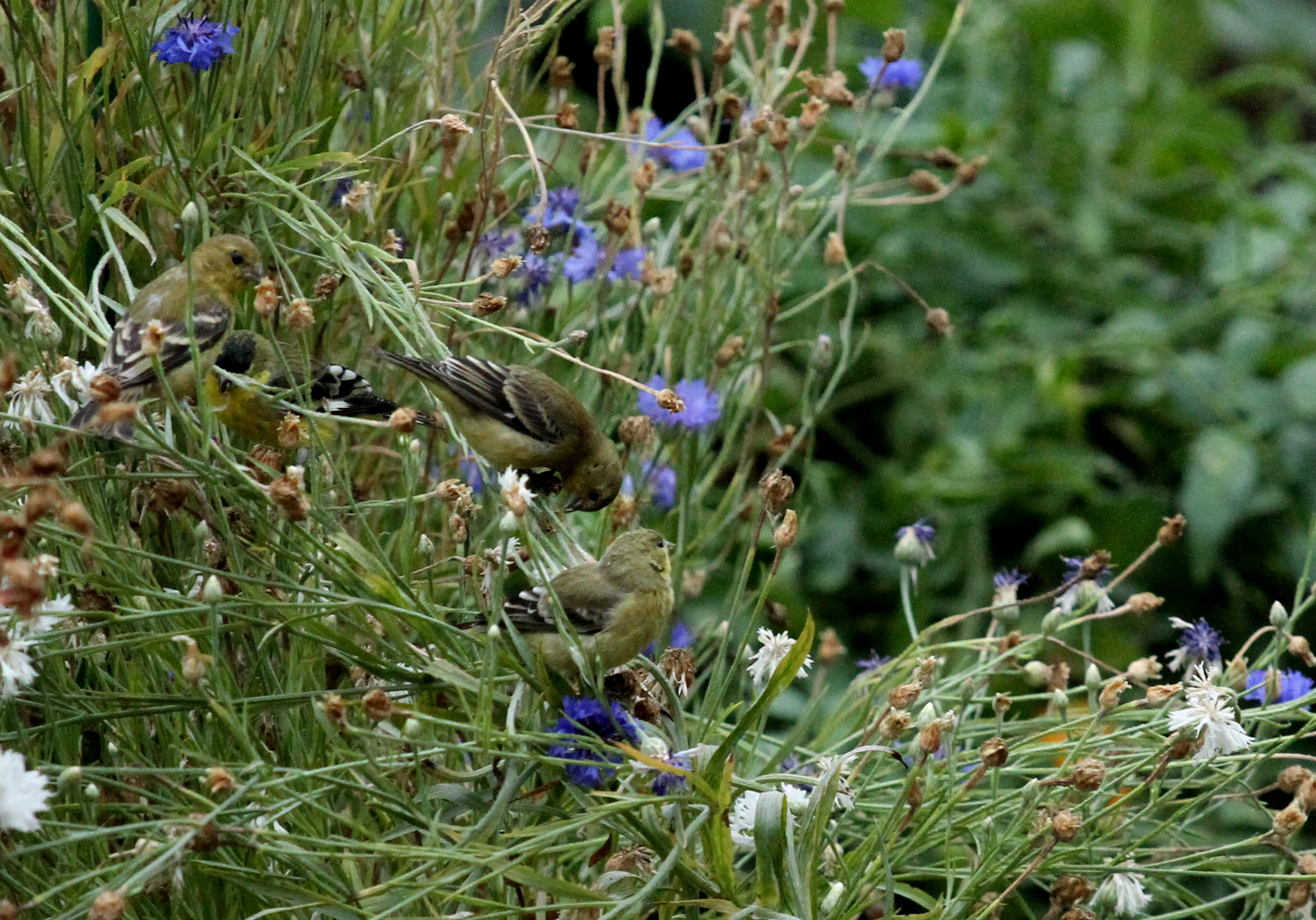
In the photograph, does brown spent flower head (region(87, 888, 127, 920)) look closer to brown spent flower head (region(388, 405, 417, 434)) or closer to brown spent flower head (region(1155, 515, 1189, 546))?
brown spent flower head (region(388, 405, 417, 434))

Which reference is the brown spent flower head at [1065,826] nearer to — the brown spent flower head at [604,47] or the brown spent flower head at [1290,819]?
the brown spent flower head at [1290,819]

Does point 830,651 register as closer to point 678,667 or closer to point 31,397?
point 678,667

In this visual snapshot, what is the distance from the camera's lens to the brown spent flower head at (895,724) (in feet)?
3.88

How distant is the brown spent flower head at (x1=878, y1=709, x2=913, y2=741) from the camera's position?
1.18 metres

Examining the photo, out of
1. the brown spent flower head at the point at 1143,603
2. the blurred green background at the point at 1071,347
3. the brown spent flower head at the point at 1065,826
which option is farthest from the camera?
the blurred green background at the point at 1071,347

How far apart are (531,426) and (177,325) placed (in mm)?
474

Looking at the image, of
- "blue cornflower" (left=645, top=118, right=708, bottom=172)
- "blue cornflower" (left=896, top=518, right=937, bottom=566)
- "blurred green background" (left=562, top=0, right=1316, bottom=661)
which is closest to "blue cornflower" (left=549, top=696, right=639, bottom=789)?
"blue cornflower" (left=896, top=518, right=937, bottom=566)

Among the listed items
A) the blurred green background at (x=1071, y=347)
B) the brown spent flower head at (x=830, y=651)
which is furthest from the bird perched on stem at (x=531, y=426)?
the blurred green background at (x=1071, y=347)

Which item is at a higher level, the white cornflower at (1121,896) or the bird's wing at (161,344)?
the bird's wing at (161,344)

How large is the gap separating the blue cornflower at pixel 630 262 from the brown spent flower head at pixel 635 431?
28cm

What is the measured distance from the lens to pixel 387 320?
1.22 metres

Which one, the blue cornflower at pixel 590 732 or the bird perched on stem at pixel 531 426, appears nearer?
the blue cornflower at pixel 590 732

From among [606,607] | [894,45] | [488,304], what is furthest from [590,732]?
[894,45]

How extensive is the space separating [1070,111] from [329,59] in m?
2.38
